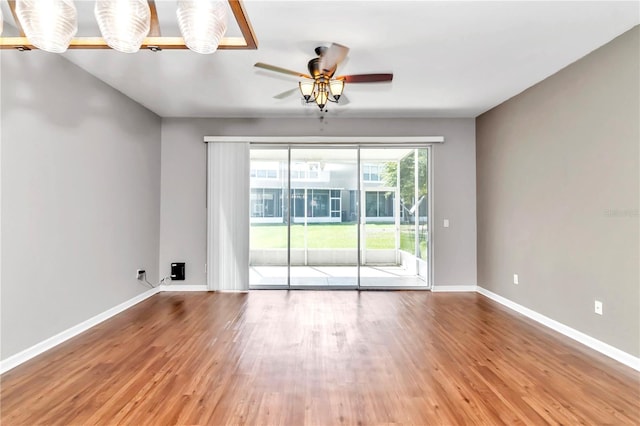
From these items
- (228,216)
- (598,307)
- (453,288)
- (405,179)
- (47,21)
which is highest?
(47,21)

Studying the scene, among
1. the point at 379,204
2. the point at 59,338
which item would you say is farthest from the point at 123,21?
the point at 379,204

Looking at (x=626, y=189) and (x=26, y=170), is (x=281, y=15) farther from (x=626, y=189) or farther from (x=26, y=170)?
(x=626, y=189)

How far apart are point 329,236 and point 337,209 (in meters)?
0.49

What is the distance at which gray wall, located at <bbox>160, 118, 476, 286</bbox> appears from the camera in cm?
513

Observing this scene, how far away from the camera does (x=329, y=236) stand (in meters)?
5.54

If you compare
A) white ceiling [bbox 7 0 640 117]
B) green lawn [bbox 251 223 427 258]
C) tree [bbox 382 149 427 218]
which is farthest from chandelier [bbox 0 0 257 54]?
tree [bbox 382 149 427 218]

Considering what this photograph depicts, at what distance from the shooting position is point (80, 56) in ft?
10.2

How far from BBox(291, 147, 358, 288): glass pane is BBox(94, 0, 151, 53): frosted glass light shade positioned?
149 inches

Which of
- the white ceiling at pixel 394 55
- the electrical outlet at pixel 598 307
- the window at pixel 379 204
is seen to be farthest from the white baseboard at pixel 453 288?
the white ceiling at pixel 394 55

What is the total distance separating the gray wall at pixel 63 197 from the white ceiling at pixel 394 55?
42 cm

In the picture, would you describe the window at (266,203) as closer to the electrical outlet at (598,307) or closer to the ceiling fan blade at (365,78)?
the ceiling fan blade at (365,78)

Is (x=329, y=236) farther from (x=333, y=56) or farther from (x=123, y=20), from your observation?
(x=123, y=20)

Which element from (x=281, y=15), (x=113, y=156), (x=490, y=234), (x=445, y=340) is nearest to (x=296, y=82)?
(x=281, y=15)

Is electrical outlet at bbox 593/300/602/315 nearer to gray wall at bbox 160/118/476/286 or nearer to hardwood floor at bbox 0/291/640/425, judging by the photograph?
hardwood floor at bbox 0/291/640/425
